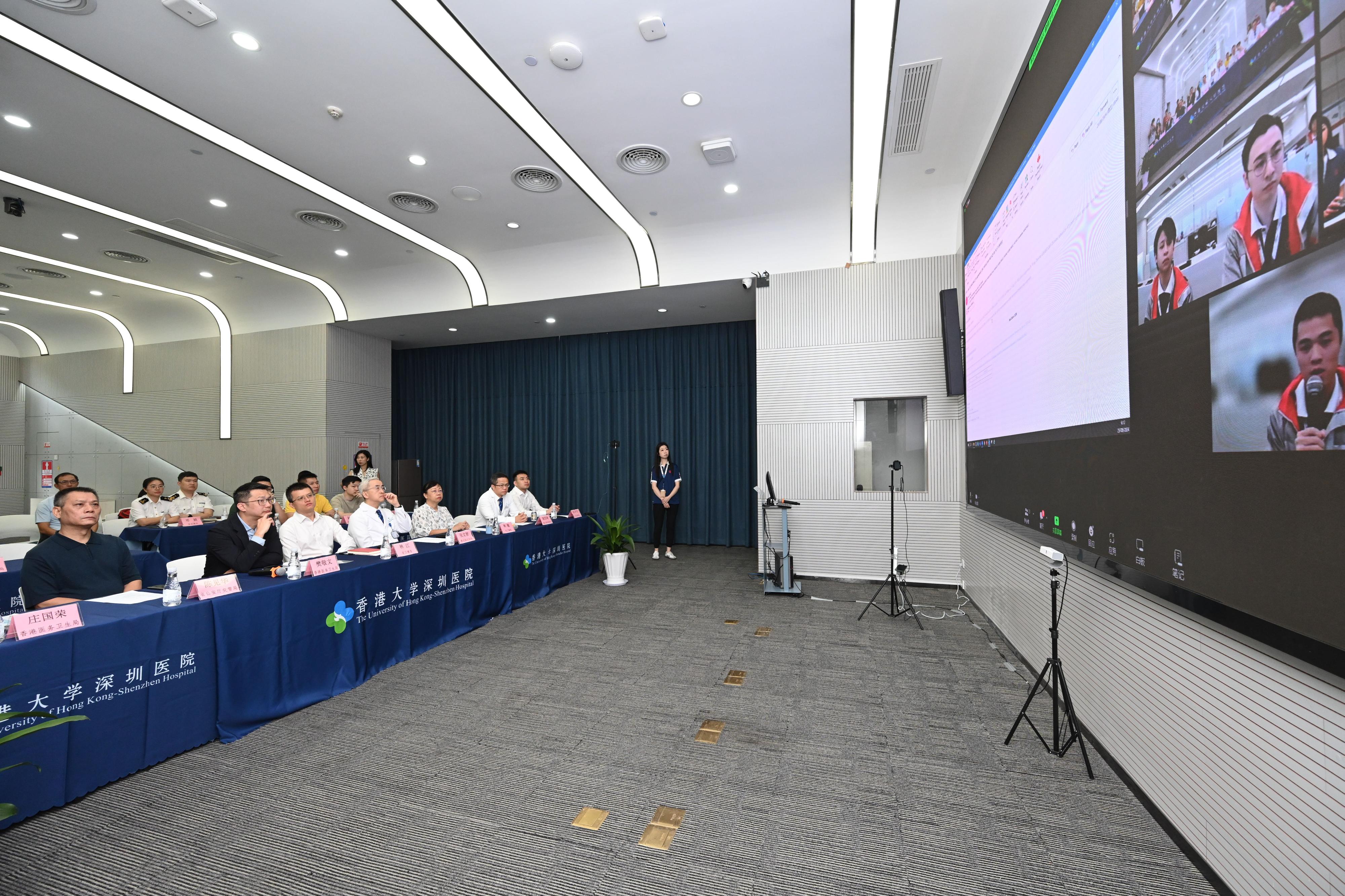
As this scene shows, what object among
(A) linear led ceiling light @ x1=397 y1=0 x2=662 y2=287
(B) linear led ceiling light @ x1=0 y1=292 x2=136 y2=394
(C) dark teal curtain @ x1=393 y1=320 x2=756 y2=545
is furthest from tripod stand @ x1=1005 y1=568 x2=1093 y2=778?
(B) linear led ceiling light @ x1=0 y1=292 x2=136 y2=394

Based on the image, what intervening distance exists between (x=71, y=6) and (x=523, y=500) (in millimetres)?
4557

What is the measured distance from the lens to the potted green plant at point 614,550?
573cm

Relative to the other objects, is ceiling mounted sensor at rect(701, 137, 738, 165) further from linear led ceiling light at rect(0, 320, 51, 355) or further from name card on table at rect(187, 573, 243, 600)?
linear led ceiling light at rect(0, 320, 51, 355)

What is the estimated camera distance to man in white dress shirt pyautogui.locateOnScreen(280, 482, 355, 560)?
3.71 meters

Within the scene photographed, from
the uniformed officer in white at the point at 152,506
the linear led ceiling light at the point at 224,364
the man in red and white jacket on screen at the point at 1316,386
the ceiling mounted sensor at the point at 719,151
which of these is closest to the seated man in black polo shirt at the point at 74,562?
the uniformed officer in white at the point at 152,506

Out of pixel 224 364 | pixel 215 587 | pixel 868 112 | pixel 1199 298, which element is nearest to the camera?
pixel 1199 298

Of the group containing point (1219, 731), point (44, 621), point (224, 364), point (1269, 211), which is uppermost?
point (224, 364)

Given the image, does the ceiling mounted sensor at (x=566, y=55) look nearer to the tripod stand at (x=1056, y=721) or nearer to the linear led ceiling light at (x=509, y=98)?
the linear led ceiling light at (x=509, y=98)

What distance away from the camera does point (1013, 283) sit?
311 cm

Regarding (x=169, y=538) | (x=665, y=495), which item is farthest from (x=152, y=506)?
(x=665, y=495)

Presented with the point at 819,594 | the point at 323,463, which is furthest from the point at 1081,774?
the point at 323,463

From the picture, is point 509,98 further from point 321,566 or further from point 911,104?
point 321,566

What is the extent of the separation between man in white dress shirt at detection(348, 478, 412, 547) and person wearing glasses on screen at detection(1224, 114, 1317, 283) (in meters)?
4.32

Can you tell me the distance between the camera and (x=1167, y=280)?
1677 mm
